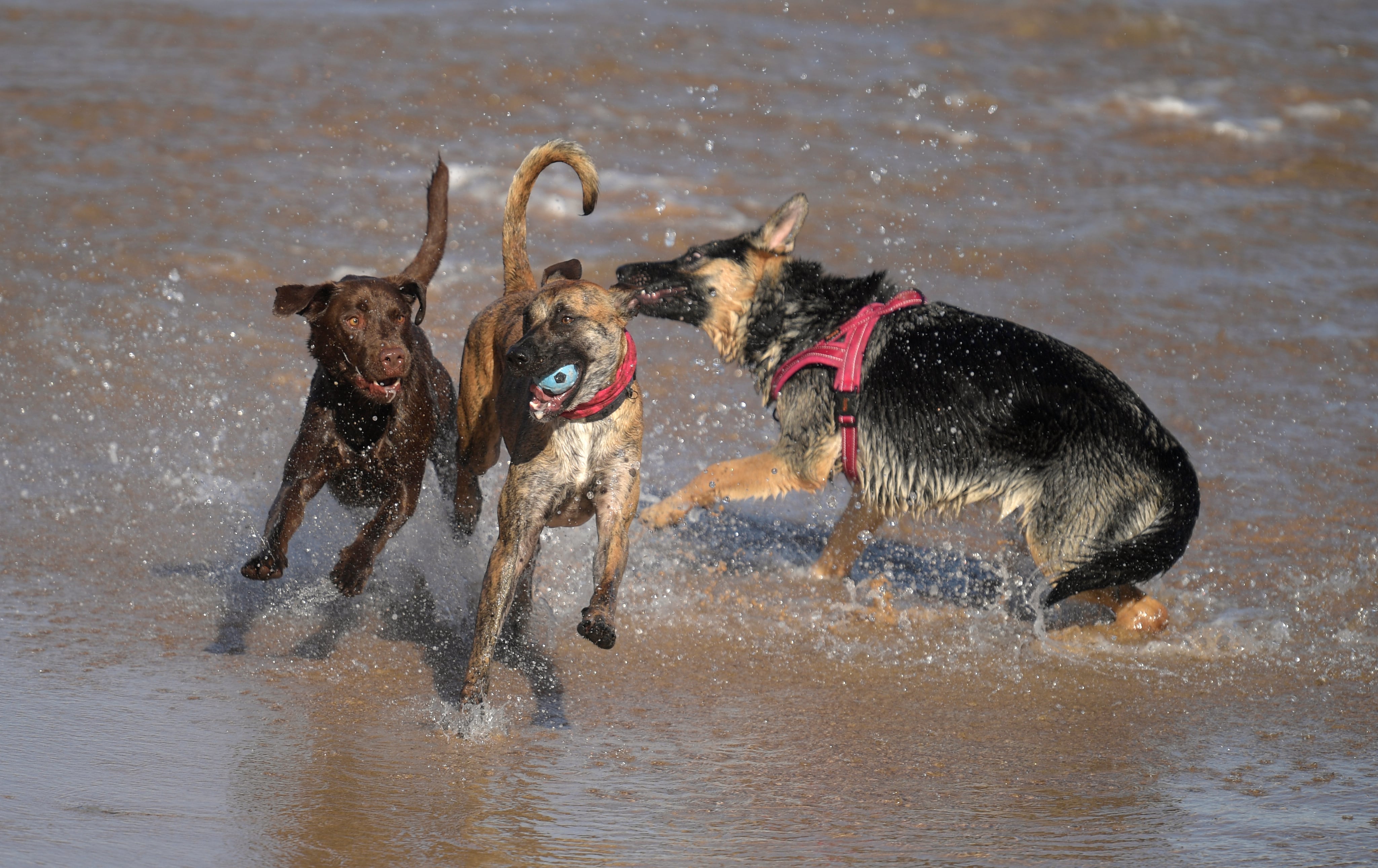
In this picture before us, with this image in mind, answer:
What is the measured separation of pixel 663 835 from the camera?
11.5ft

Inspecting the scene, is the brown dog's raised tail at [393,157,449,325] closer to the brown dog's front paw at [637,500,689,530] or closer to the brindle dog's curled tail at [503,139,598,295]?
the brindle dog's curled tail at [503,139,598,295]

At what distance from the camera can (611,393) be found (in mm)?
4387

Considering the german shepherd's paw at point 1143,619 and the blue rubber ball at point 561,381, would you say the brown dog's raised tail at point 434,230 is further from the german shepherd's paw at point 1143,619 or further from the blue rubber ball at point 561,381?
the german shepherd's paw at point 1143,619

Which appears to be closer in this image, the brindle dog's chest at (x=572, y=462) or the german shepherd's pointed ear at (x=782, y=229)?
the brindle dog's chest at (x=572, y=462)

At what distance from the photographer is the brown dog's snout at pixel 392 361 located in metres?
4.61

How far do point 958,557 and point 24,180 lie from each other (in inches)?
331

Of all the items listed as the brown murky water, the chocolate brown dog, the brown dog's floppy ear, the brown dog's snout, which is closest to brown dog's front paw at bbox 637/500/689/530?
the brown murky water

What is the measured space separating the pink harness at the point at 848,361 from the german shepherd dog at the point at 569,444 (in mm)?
1232

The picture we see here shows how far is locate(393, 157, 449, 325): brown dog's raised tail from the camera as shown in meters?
5.64

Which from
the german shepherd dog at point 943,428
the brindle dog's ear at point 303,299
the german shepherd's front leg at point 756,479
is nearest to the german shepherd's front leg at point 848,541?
the german shepherd dog at point 943,428

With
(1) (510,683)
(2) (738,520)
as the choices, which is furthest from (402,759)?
(2) (738,520)

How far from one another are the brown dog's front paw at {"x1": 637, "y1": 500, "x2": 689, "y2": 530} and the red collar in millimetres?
1466

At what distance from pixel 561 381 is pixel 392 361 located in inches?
29.1

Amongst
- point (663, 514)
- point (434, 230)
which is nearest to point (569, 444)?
point (663, 514)
